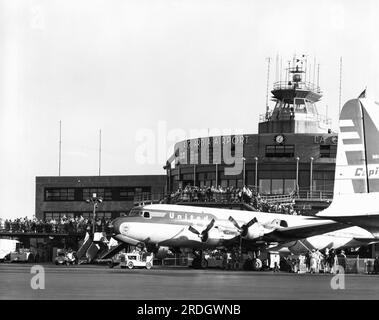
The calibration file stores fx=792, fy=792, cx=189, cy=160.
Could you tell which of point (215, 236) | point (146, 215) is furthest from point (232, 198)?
point (146, 215)

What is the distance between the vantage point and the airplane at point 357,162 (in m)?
34.7

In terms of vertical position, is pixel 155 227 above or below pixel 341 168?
below

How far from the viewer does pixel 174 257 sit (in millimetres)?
71812

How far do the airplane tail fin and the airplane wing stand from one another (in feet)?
66.4

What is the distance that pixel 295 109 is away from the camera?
9738 cm

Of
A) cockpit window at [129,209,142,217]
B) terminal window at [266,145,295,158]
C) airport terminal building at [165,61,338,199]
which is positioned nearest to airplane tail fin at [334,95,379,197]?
cockpit window at [129,209,142,217]

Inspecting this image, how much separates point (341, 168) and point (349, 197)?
61.6 inches

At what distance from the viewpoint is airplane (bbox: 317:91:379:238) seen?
3469cm

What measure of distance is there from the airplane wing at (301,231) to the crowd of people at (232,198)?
57.2 feet

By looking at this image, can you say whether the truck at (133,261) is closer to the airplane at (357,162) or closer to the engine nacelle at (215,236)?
the engine nacelle at (215,236)

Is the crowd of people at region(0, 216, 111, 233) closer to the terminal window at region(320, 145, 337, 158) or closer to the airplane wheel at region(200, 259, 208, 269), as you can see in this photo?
the terminal window at region(320, 145, 337, 158)

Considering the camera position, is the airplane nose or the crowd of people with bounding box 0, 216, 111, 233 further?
the crowd of people with bounding box 0, 216, 111, 233

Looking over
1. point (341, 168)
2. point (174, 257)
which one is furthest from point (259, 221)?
point (341, 168)
